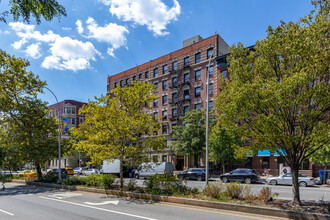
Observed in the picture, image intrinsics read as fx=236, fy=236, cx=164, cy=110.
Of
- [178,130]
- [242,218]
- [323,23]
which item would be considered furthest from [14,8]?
[178,130]

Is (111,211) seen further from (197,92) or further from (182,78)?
(182,78)

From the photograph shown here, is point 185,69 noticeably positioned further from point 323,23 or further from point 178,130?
point 323,23

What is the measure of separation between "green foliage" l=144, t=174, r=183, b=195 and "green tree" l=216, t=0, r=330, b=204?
4602mm

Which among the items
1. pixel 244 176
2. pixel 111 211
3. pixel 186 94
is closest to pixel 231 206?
pixel 111 211

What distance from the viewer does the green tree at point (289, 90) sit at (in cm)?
845

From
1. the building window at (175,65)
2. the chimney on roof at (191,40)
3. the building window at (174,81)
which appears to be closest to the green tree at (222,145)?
the building window at (174,81)

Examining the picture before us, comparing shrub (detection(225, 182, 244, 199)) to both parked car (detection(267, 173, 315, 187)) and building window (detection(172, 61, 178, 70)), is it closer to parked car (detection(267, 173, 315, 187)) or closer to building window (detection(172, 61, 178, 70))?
parked car (detection(267, 173, 315, 187))

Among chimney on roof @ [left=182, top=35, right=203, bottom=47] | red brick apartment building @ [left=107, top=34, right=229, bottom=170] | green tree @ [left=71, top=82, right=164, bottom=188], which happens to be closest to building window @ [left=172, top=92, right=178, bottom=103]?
red brick apartment building @ [left=107, top=34, right=229, bottom=170]

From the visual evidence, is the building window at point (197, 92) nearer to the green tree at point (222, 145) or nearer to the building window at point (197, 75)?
the building window at point (197, 75)

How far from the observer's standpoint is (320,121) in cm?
922

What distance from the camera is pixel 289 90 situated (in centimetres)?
812

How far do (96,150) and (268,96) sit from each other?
10.2 metres

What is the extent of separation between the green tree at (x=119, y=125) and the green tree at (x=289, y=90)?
19.4 ft

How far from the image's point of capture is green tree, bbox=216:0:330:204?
8.45 meters
